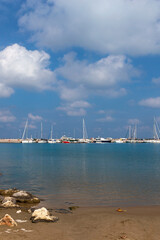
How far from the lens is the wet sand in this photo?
11820mm

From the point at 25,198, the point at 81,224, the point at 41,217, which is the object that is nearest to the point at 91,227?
the point at 81,224

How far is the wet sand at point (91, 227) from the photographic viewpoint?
11820 millimetres

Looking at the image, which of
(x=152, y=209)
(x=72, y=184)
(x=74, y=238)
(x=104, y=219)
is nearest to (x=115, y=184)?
(x=72, y=184)

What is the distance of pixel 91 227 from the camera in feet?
44.8

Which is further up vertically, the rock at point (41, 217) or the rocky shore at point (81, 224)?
the rock at point (41, 217)

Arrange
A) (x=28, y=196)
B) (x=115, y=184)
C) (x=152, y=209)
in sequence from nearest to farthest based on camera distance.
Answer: (x=152, y=209)
(x=28, y=196)
(x=115, y=184)

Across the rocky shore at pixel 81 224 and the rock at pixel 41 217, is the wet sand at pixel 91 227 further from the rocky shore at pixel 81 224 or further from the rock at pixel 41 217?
the rock at pixel 41 217

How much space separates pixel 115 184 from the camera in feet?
95.2

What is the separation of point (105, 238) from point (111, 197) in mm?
11205

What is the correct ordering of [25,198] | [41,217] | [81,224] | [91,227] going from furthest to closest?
[25,198], [81,224], [41,217], [91,227]

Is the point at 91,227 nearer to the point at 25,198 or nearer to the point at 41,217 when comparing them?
the point at 41,217

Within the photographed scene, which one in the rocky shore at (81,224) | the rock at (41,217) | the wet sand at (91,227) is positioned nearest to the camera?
the wet sand at (91,227)

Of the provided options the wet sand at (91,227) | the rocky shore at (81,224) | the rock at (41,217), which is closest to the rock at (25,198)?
the rocky shore at (81,224)

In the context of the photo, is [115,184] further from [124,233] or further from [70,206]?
[124,233]
